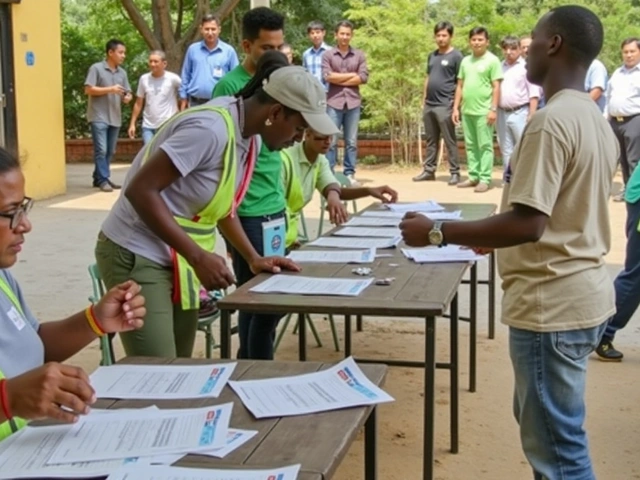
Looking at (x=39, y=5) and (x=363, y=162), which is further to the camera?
(x=363, y=162)

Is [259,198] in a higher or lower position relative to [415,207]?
higher

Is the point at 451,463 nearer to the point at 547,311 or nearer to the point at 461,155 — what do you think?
the point at 547,311

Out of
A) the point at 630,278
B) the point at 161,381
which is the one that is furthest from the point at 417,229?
the point at 630,278

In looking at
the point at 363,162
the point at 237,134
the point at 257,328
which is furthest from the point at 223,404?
the point at 363,162

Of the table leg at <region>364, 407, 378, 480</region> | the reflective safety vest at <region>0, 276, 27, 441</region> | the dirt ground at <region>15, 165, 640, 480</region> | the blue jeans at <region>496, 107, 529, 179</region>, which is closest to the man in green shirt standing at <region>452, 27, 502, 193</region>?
the blue jeans at <region>496, 107, 529, 179</region>

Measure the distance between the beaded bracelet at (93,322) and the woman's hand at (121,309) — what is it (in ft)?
0.06

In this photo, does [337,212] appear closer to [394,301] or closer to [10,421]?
[394,301]

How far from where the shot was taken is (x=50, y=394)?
71.7 inches

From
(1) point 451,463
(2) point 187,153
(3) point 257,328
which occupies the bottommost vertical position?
(1) point 451,463

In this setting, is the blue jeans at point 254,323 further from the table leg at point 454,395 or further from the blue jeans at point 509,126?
the blue jeans at point 509,126

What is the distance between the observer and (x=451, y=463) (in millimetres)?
4082

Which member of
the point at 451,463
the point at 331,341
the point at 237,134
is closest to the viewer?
the point at 237,134

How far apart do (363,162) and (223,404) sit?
14.1m

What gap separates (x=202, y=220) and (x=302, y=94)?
1.91ft
